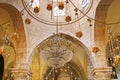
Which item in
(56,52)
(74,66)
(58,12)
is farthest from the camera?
(74,66)

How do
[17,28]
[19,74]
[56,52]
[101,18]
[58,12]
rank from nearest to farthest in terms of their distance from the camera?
1. [56,52]
2. [101,18]
3. [19,74]
4. [17,28]
5. [58,12]

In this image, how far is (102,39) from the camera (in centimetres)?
1190

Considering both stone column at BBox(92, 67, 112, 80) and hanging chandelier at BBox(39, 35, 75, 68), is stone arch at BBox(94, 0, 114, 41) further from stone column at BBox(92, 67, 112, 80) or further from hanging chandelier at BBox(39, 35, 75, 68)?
hanging chandelier at BBox(39, 35, 75, 68)

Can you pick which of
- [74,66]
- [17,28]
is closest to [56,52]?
[17,28]

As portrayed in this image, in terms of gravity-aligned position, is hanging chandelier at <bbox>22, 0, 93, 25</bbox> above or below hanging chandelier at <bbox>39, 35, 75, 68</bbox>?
above

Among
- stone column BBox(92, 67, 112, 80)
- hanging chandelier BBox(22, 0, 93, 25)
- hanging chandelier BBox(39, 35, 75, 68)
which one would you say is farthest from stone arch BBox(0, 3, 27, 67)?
stone column BBox(92, 67, 112, 80)

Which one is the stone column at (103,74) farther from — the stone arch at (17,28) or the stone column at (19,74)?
the stone arch at (17,28)

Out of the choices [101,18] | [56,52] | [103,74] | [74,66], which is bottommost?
[103,74]

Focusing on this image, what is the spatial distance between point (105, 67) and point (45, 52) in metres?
2.87

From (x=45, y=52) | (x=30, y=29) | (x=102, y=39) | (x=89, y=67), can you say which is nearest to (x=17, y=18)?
(x=30, y=29)

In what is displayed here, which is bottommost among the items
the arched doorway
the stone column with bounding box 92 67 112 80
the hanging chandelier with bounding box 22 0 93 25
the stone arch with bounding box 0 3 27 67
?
the stone column with bounding box 92 67 112 80

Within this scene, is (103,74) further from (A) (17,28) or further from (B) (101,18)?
(A) (17,28)

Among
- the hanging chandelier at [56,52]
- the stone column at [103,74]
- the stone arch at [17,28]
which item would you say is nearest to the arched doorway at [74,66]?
the stone arch at [17,28]

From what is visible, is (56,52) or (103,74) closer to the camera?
(56,52)
